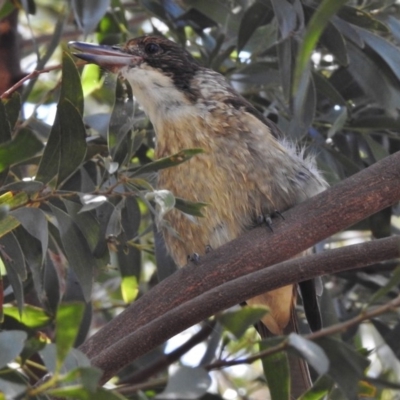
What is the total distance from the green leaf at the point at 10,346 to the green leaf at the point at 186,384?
0.92 ft

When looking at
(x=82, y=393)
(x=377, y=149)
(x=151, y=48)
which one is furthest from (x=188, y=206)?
(x=151, y=48)

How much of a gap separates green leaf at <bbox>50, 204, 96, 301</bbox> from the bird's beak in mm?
894

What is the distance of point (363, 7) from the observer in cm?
323

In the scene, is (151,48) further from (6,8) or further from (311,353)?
(311,353)

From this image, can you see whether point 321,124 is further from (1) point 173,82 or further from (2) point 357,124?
(1) point 173,82

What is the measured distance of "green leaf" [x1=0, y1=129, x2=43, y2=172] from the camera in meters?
2.08

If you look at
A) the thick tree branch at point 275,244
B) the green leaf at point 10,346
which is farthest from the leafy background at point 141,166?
the thick tree branch at point 275,244

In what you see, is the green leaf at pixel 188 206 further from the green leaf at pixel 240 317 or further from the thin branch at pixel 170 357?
the thin branch at pixel 170 357

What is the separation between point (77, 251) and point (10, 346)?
0.81 metres

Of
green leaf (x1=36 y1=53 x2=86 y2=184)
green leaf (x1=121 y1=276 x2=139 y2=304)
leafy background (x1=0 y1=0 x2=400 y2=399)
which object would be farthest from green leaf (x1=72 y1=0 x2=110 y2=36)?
green leaf (x1=121 y1=276 x2=139 y2=304)

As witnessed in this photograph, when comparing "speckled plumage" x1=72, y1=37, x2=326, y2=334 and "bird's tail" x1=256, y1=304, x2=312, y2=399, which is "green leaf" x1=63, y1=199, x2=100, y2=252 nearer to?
"speckled plumage" x1=72, y1=37, x2=326, y2=334

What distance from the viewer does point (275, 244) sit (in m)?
2.46

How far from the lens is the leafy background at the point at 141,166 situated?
1962mm

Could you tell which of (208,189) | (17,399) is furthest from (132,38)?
(17,399)
